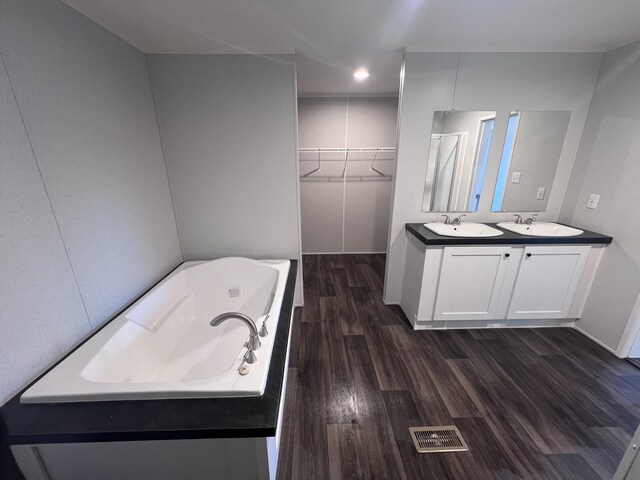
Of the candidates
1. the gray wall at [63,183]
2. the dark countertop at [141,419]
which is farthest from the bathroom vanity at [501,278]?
the gray wall at [63,183]

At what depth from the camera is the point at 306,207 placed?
12.2 feet

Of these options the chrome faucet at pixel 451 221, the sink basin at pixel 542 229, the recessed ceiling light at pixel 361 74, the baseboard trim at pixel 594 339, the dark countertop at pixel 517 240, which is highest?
the recessed ceiling light at pixel 361 74

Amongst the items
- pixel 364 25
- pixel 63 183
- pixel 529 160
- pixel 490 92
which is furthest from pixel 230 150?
pixel 529 160

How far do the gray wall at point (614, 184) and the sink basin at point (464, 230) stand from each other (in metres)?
Result: 0.81

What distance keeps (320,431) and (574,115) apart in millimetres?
3161

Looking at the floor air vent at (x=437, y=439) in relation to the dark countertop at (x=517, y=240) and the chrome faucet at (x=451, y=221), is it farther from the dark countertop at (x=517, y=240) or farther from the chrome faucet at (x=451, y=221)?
the chrome faucet at (x=451, y=221)

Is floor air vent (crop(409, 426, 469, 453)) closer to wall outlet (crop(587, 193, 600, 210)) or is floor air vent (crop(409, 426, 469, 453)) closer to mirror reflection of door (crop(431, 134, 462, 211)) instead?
mirror reflection of door (crop(431, 134, 462, 211))

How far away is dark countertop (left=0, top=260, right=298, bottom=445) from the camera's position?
0.86 metres

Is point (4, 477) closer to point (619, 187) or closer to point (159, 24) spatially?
point (159, 24)

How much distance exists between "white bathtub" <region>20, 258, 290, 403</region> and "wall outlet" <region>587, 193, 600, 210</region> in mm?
2646

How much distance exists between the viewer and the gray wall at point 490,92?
1955 millimetres

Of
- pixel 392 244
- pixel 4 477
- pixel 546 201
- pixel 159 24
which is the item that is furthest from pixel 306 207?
pixel 4 477

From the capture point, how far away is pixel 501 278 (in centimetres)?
202

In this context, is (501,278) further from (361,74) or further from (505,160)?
(361,74)
